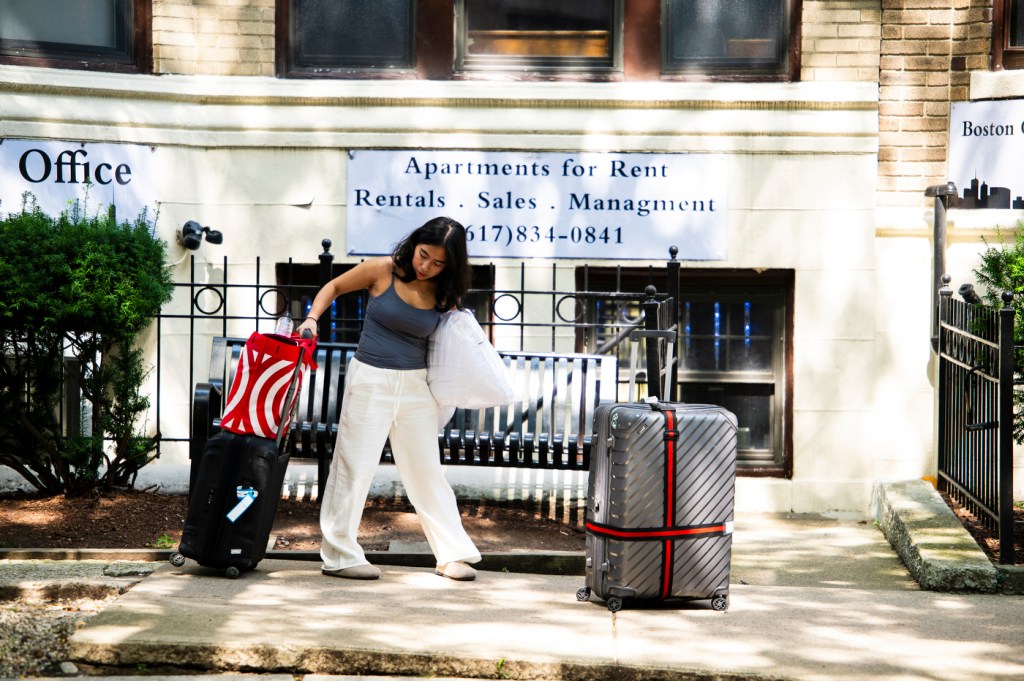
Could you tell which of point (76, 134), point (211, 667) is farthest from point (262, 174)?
point (211, 667)

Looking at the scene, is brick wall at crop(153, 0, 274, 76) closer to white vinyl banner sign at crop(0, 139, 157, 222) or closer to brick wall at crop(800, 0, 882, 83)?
white vinyl banner sign at crop(0, 139, 157, 222)

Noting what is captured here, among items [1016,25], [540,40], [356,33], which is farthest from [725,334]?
[356,33]

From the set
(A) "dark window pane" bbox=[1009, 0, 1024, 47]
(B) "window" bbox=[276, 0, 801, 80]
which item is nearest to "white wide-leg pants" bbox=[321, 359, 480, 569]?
(B) "window" bbox=[276, 0, 801, 80]

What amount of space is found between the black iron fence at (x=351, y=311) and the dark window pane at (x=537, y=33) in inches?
58.8

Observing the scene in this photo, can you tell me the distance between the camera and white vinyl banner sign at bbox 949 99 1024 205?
8.21 meters

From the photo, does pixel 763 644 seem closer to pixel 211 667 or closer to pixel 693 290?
pixel 211 667

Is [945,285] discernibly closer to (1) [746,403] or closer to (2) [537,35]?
(1) [746,403]

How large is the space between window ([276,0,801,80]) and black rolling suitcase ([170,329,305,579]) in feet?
13.1

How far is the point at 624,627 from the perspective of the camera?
4672mm

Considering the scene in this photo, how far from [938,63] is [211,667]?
6.51m

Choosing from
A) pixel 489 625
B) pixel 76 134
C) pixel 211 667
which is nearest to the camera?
pixel 211 667

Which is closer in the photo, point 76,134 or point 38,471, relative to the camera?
point 38,471

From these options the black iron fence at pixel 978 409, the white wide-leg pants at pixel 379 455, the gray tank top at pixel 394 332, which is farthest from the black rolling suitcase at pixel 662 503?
the black iron fence at pixel 978 409

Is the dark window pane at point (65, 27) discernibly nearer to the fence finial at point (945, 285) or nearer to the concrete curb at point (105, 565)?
the concrete curb at point (105, 565)
